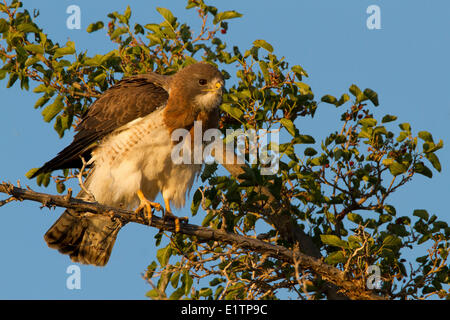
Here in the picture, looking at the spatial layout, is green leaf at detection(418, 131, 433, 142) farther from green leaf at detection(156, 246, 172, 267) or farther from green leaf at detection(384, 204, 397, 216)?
green leaf at detection(156, 246, 172, 267)

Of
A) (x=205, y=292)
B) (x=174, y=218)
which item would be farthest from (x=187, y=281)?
(x=174, y=218)

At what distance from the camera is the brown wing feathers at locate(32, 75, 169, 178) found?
24.3ft

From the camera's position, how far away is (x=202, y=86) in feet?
24.6

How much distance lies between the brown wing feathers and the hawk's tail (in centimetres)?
78

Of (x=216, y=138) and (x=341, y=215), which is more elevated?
(x=216, y=138)

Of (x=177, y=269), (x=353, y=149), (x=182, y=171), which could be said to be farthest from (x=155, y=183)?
(x=353, y=149)

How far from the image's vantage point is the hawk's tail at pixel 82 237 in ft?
Result: 25.8

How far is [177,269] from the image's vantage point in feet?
21.0

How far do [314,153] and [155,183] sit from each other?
2.06 m

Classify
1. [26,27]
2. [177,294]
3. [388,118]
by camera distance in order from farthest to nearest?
[26,27], [388,118], [177,294]

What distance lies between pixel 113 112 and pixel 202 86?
1180 mm

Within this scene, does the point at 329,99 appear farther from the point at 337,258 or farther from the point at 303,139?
the point at 337,258

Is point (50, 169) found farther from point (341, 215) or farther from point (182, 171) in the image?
point (341, 215)

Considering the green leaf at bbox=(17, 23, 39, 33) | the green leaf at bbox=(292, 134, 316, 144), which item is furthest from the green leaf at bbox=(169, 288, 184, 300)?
the green leaf at bbox=(17, 23, 39, 33)
